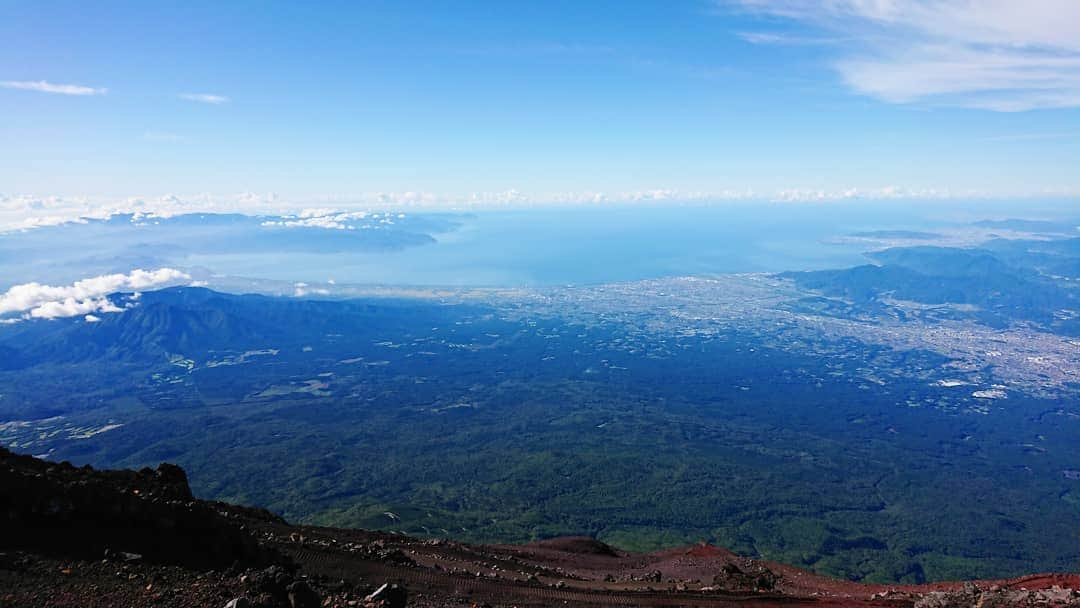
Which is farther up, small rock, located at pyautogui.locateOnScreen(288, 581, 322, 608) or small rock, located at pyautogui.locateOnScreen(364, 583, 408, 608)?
small rock, located at pyautogui.locateOnScreen(288, 581, 322, 608)

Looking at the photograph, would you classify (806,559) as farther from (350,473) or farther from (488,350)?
(488,350)

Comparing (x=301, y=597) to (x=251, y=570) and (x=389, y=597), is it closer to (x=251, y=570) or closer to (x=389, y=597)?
(x=389, y=597)

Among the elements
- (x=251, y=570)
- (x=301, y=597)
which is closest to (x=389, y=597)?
(x=301, y=597)

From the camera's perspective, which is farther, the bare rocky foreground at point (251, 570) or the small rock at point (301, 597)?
the bare rocky foreground at point (251, 570)

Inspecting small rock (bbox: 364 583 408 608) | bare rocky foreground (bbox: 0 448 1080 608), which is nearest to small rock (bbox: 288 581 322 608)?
bare rocky foreground (bbox: 0 448 1080 608)

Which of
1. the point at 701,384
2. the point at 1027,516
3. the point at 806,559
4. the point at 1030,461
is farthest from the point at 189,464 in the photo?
the point at 1030,461

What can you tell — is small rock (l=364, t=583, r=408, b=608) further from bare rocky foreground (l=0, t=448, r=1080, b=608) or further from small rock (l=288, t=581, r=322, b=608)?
small rock (l=288, t=581, r=322, b=608)

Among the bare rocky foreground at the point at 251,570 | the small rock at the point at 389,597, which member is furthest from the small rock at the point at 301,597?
the small rock at the point at 389,597

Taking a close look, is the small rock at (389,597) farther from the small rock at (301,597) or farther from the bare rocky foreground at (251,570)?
the small rock at (301,597)

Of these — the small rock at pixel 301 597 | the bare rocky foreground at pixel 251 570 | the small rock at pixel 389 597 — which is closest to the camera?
the small rock at pixel 301 597
